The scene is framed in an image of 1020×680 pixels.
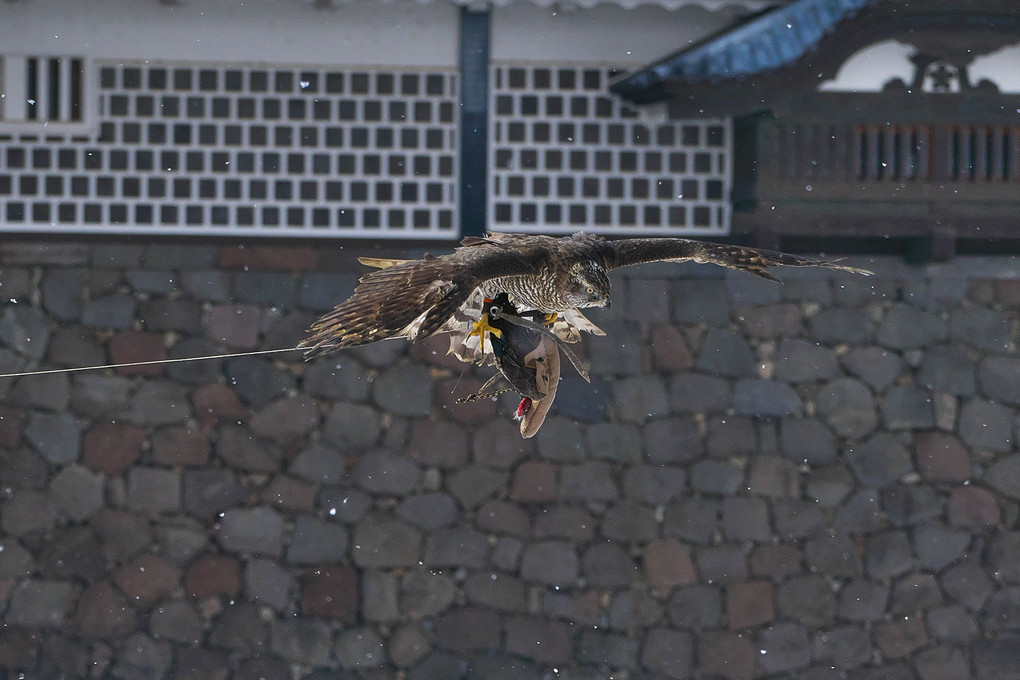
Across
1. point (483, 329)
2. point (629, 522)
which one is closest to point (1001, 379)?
point (629, 522)

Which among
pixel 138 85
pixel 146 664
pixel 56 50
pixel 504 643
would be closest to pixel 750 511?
pixel 504 643

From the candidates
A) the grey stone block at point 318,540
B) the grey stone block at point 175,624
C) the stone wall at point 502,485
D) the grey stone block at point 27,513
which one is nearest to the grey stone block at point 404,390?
the stone wall at point 502,485

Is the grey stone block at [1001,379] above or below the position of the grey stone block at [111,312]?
below

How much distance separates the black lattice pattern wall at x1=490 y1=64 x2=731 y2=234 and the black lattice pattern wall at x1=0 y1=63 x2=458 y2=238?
291mm

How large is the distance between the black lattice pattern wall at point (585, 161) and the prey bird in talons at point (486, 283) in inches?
106

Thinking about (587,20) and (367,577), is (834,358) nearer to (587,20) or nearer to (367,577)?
(587,20)

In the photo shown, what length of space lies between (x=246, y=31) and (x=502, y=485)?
2.65 meters

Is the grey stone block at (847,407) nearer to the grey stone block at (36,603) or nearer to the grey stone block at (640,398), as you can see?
the grey stone block at (640,398)

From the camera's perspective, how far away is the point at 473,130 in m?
4.95

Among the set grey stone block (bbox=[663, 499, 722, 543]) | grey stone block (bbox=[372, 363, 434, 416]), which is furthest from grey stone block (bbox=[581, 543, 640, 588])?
grey stone block (bbox=[372, 363, 434, 416])

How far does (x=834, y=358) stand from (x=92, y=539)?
4154 mm

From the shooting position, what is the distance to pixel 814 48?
14.5ft

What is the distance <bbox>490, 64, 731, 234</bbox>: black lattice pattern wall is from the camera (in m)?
4.98

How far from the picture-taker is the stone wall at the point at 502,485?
→ 5.48 m
